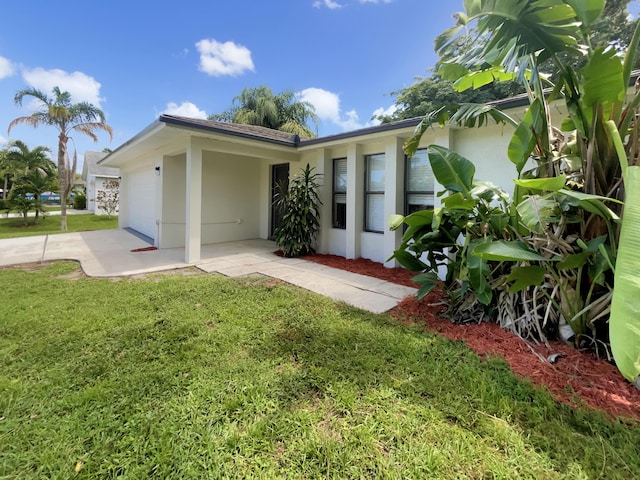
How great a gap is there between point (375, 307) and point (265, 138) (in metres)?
5.48

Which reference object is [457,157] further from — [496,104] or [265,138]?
[265,138]

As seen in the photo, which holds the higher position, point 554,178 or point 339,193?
point 339,193

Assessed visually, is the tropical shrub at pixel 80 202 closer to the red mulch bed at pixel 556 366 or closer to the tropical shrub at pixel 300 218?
the tropical shrub at pixel 300 218

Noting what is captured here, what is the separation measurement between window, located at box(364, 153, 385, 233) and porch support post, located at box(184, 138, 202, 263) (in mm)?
4378

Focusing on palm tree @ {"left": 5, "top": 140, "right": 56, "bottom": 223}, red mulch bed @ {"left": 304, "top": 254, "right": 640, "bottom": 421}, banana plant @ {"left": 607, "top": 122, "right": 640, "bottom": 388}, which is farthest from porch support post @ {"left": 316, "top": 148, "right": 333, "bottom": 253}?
palm tree @ {"left": 5, "top": 140, "right": 56, "bottom": 223}

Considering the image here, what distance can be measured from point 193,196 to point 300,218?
Result: 2871 millimetres

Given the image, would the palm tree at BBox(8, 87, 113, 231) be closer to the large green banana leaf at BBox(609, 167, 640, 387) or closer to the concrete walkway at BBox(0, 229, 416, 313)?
the concrete walkway at BBox(0, 229, 416, 313)

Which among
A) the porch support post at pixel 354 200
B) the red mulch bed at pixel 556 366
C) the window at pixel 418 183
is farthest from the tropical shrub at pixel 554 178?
the porch support post at pixel 354 200

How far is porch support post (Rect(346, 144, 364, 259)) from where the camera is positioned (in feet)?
26.8

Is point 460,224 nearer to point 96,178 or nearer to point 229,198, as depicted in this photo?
point 229,198

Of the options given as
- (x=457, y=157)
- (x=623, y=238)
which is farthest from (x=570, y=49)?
(x=623, y=238)

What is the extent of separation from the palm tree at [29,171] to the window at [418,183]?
79.2 feet

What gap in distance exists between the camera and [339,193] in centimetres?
920

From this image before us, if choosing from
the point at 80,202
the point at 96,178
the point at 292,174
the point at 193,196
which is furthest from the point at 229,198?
the point at 80,202
